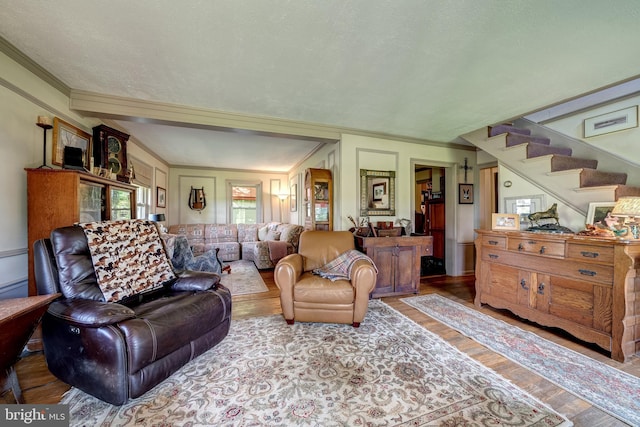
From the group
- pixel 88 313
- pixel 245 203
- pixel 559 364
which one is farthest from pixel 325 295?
pixel 245 203

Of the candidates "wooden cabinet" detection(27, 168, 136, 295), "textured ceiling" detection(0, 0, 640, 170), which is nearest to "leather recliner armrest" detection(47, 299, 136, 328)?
"wooden cabinet" detection(27, 168, 136, 295)

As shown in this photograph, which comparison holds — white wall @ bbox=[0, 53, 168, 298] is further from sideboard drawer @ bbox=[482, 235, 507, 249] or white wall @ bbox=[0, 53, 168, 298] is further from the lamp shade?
the lamp shade

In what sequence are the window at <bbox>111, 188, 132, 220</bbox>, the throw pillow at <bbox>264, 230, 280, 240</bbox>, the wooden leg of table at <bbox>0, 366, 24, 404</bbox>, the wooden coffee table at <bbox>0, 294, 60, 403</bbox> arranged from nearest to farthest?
1. the wooden coffee table at <bbox>0, 294, 60, 403</bbox>
2. the wooden leg of table at <bbox>0, 366, 24, 404</bbox>
3. the window at <bbox>111, 188, 132, 220</bbox>
4. the throw pillow at <bbox>264, 230, 280, 240</bbox>

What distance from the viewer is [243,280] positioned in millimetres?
4160

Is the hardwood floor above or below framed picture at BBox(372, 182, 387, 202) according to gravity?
below

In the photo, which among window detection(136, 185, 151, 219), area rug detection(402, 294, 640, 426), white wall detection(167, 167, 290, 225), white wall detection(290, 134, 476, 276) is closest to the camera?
area rug detection(402, 294, 640, 426)

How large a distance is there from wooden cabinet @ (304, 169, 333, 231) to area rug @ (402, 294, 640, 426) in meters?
2.07

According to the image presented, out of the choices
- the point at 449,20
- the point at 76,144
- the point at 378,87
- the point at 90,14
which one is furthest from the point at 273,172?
the point at 449,20

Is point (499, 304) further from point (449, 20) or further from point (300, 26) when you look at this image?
point (300, 26)

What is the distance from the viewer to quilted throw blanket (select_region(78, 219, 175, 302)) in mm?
1787

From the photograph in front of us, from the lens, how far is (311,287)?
7.79 ft

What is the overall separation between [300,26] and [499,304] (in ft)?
11.2

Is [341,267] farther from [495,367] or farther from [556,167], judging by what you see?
[556,167]

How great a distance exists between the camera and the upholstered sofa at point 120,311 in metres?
1.38
